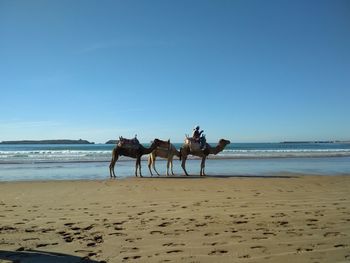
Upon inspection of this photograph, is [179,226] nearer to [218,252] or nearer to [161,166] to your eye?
[218,252]

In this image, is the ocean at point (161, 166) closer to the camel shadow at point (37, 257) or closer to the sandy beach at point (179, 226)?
the sandy beach at point (179, 226)

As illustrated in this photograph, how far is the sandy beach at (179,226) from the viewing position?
5.33 meters

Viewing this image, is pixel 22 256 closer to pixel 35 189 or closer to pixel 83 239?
pixel 83 239

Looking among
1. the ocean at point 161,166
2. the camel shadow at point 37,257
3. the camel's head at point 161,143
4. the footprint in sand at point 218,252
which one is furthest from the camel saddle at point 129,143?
the footprint in sand at point 218,252

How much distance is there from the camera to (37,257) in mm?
5367

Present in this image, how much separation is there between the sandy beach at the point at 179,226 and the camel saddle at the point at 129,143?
8.07m

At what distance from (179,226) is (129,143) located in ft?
43.5

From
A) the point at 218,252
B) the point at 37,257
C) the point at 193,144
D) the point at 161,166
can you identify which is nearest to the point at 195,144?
the point at 193,144

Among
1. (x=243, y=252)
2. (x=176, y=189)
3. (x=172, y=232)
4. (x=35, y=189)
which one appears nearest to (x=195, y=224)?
(x=172, y=232)

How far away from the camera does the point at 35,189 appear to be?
13.4m

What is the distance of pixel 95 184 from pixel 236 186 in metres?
5.09

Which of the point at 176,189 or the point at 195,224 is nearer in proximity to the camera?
the point at 195,224

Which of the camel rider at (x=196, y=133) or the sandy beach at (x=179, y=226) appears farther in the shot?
the camel rider at (x=196, y=133)

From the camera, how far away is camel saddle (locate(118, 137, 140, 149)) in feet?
65.2
